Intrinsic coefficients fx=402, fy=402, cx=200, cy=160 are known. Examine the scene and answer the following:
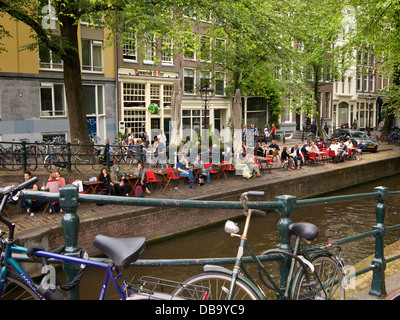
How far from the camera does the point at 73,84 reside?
15.4 m

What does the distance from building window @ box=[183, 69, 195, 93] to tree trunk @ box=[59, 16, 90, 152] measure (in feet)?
50.5

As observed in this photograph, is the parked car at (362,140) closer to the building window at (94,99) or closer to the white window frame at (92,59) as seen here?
the building window at (94,99)

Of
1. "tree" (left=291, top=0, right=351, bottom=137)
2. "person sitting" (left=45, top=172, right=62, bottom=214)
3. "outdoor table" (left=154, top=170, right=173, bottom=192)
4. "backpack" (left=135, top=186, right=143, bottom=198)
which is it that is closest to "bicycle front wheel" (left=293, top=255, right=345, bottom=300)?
"person sitting" (left=45, top=172, right=62, bottom=214)

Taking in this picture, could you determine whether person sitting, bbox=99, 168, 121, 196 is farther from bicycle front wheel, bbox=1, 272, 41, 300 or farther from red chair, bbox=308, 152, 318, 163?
red chair, bbox=308, 152, 318, 163

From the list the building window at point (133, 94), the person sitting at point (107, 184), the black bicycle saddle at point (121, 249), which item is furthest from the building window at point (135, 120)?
the black bicycle saddle at point (121, 249)

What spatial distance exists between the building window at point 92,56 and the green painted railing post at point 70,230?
77.8ft

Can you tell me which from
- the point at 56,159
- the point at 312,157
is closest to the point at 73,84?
the point at 56,159

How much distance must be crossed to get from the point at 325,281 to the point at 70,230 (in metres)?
2.23

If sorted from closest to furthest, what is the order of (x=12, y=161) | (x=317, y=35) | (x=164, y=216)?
1. (x=164, y=216)
2. (x=12, y=161)
3. (x=317, y=35)

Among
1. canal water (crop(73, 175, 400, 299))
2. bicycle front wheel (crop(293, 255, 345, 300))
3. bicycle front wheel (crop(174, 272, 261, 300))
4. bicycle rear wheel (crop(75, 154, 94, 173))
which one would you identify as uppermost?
bicycle front wheel (crop(174, 272, 261, 300))

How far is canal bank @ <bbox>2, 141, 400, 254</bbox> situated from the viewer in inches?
403

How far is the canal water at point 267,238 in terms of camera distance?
11.2m

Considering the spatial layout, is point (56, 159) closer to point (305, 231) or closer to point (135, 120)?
point (305, 231)
